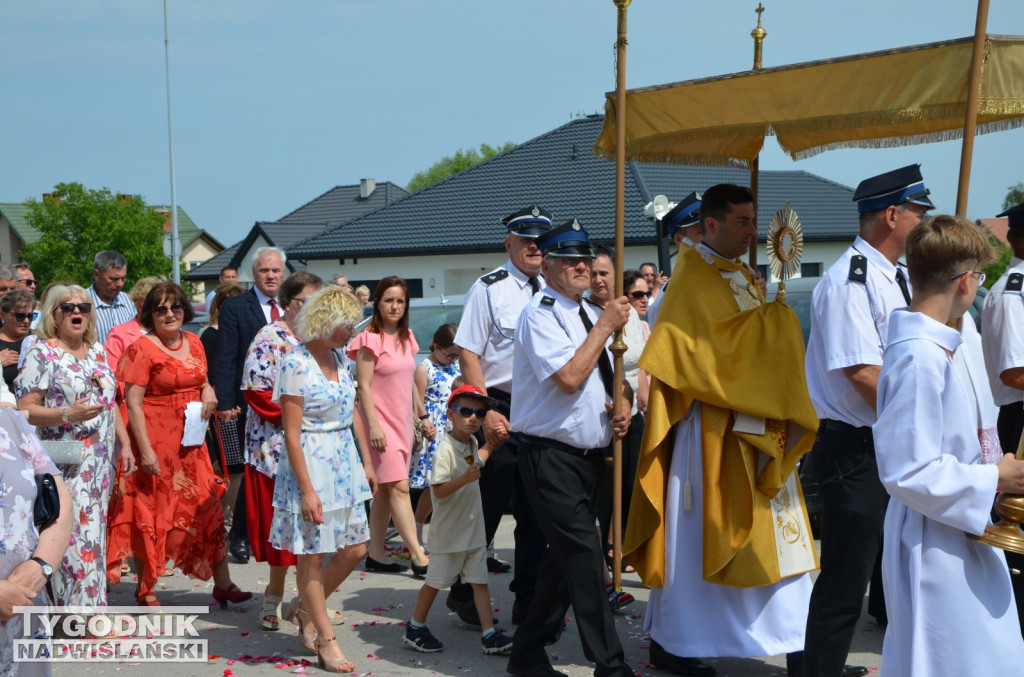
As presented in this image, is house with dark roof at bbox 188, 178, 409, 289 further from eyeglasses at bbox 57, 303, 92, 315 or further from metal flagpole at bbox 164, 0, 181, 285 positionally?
eyeglasses at bbox 57, 303, 92, 315

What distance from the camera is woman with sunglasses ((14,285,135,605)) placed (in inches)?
241

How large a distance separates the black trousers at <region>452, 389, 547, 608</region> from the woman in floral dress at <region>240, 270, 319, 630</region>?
1041 mm

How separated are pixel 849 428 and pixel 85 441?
4125mm

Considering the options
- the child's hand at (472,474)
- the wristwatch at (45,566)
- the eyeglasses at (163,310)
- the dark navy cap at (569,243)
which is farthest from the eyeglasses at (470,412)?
the wristwatch at (45,566)

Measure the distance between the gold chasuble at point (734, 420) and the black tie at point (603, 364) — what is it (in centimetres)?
27

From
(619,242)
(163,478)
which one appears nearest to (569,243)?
(619,242)

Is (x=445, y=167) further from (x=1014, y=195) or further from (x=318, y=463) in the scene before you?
(x=318, y=463)

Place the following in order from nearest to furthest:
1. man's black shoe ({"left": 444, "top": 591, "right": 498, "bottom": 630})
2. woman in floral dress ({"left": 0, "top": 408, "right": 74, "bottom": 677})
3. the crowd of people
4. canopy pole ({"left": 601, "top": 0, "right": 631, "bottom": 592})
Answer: the crowd of people, woman in floral dress ({"left": 0, "top": 408, "right": 74, "bottom": 677}), canopy pole ({"left": 601, "top": 0, "right": 631, "bottom": 592}), man's black shoe ({"left": 444, "top": 591, "right": 498, "bottom": 630})

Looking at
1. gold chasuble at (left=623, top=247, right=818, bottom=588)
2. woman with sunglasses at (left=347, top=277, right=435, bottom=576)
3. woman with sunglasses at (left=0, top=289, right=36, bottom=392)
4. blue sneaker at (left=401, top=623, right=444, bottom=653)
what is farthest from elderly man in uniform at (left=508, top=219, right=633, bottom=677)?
woman with sunglasses at (left=0, top=289, right=36, bottom=392)

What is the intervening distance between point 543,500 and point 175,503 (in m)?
2.82

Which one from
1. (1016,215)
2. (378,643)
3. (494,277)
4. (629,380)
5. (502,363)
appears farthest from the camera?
(629,380)

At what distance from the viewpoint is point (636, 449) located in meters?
6.96

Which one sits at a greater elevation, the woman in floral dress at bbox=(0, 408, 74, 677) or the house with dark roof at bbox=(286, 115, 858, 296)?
the house with dark roof at bbox=(286, 115, 858, 296)

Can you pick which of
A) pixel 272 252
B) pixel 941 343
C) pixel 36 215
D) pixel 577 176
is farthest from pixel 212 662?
pixel 36 215
